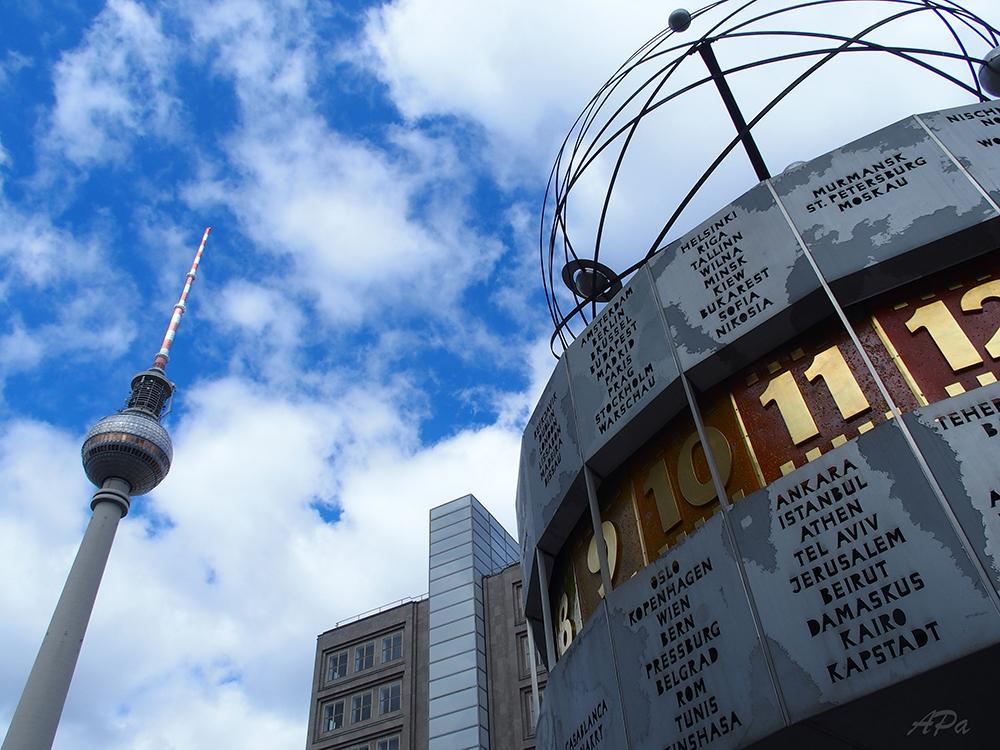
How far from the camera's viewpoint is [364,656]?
50969 millimetres

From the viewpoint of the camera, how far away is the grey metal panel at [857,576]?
5633mm

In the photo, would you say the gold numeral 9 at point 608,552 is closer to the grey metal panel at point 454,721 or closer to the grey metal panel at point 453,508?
the grey metal panel at point 454,721

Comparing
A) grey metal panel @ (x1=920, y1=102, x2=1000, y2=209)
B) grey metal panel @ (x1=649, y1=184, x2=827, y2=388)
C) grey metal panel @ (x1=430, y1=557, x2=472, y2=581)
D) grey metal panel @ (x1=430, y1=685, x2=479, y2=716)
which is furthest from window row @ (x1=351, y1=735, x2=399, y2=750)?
grey metal panel @ (x1=920, y1=102, x2=1000, y2=209)

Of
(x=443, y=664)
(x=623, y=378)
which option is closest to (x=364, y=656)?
(x=443, y=664)

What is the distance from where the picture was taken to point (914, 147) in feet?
28.5

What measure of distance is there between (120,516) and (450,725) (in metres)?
56.6

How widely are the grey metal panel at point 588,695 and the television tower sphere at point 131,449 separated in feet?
287

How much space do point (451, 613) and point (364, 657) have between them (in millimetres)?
7275

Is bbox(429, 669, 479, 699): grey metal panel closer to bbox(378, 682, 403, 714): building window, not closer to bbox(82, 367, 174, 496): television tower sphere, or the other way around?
bbox(378, 682, 403, 714): building window

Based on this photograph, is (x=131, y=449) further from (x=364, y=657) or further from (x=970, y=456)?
(x=970, y=456)

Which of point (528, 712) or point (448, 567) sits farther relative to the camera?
point (448, 567)

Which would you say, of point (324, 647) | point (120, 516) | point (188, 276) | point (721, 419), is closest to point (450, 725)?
point (324, 647)

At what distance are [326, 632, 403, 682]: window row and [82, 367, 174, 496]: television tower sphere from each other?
153 ft

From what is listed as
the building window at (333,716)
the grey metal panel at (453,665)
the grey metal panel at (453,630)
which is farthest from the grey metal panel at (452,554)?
the building window at (333,716)
